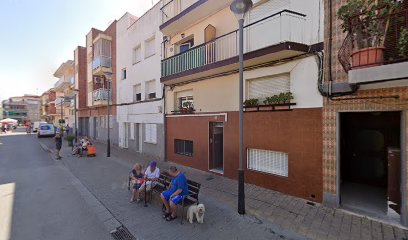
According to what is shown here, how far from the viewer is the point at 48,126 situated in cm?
2889

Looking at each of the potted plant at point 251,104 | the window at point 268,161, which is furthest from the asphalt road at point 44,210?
the potted plant at point 251,104

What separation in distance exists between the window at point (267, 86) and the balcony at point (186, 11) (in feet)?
11.3

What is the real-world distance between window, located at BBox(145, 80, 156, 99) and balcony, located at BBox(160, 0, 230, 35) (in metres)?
3.38

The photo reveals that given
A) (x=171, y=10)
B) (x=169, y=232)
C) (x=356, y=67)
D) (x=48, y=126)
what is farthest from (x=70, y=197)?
(x=48, y=126)

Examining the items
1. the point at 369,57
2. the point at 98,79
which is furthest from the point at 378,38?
the point at 98,79

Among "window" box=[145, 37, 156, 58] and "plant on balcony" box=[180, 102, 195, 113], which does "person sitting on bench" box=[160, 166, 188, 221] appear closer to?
"plant on balcony" box=[180, 102, 195, 113]

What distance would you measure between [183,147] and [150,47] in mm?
7278

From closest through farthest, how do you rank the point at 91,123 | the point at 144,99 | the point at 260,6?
the point at 260,6
the point at 144,99
the point at 91,123

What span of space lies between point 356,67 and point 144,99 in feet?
40.5

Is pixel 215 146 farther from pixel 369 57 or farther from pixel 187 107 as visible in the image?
pixel 369 57

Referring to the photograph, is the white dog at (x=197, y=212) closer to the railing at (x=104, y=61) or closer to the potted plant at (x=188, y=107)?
the potted plant at (x=188, y=107)

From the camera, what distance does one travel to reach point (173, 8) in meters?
12.1

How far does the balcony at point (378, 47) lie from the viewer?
4184 millimetres

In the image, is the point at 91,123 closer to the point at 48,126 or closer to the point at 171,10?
the point at 48,126
